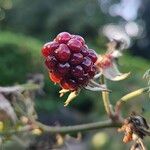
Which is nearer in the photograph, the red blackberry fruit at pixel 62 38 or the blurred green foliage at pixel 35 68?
the red blackberry fruit at pixel 62 38

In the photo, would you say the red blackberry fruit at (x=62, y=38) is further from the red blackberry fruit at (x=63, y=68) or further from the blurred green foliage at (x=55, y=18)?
the blurred green foliage at (x=55, y=18)

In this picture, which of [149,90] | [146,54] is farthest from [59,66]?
[146,54]

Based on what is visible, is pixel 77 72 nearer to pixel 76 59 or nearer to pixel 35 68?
pixel 76 59

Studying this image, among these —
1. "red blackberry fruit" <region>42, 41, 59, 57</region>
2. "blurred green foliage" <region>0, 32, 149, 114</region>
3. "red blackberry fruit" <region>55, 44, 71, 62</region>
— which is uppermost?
"blurred green foliage" <region>0, 32, 149, 114</region>

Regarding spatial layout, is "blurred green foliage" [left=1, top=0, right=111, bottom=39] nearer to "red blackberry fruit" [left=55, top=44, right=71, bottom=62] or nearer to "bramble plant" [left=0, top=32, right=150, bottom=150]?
"bramble plant" [left=0, top=32, right=150, bottom=150]

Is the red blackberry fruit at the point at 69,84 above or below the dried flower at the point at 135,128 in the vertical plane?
above

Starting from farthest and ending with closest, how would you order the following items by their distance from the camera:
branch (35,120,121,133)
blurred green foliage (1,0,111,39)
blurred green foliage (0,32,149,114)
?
blurred green foliage (1,0,111,39), blurred green foliage (0,32,149,114), branch (35,120,121,133)

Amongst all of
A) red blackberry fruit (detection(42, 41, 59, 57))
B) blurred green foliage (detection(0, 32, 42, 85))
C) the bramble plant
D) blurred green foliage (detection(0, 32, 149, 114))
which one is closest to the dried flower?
the bramble plant

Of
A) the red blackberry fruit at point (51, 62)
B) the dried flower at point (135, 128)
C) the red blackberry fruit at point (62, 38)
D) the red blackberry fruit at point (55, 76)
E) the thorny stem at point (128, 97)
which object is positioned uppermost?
the red blackberry fruit at point (62, 38)

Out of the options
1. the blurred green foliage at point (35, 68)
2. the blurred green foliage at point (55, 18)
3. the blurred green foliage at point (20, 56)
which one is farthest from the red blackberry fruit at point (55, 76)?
the blurred green foliage at point (55, 18)
